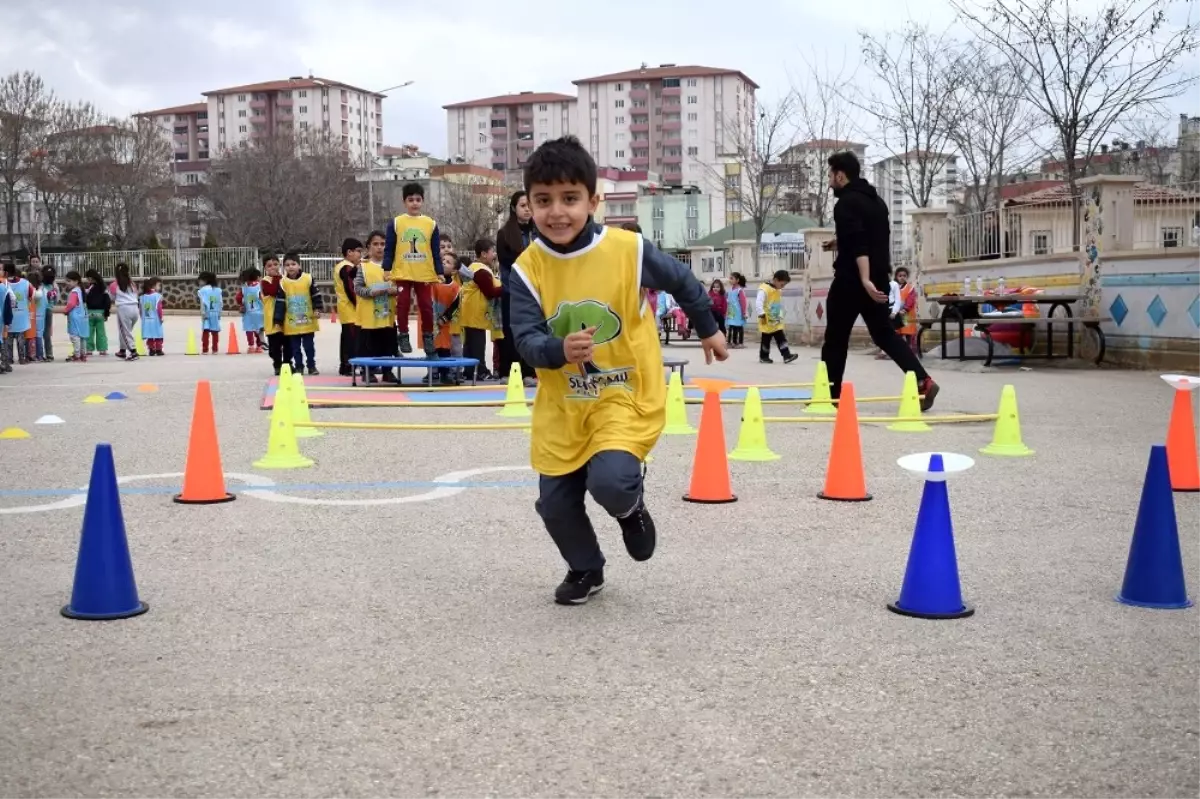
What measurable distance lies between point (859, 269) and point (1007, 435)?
2320 mm

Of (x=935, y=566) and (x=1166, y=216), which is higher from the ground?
(x=1166, y=216)

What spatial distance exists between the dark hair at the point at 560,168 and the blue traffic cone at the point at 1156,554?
234cm

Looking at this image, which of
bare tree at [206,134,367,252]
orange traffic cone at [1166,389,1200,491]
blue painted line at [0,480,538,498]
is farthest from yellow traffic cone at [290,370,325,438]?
bare tree at [206,134,367,252]

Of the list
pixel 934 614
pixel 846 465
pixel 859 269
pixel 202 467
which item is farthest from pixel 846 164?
pixel 934 614

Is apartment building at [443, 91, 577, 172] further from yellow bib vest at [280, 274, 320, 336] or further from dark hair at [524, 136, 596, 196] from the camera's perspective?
dark hair at [524, 136, 596, 196]

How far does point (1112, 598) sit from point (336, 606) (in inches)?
116

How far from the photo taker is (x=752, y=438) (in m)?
9.50

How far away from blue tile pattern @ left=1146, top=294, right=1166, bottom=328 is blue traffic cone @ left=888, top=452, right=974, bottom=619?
1544 cm

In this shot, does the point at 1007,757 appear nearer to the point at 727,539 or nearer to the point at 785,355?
the point at 727,539

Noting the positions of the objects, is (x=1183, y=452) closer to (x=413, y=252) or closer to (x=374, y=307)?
(x=413, y=252)

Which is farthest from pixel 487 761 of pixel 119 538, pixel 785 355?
Result: pixel 785 355

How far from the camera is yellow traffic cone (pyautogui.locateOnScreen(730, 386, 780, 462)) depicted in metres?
9.40

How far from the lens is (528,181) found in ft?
16.2

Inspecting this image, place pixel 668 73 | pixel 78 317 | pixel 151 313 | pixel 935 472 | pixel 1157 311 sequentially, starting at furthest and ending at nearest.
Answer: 1. pixel 668 73
2. pixel 151 313
3. pixel 78 317
4. pixel 1157 311
5. pixel 935 472
